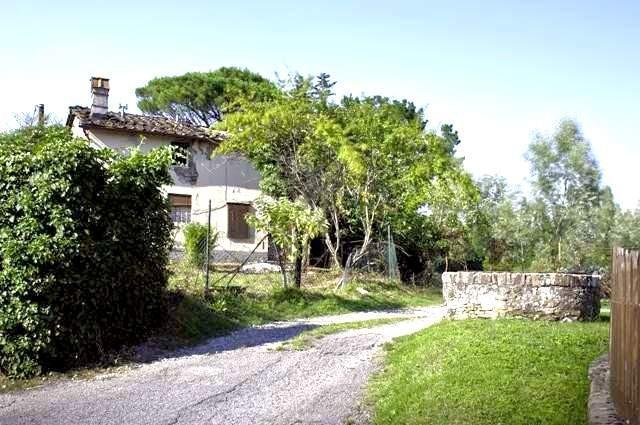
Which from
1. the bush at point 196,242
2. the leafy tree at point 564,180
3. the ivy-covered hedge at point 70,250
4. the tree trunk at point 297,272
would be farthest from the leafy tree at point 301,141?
the leafy tree at point 564,180

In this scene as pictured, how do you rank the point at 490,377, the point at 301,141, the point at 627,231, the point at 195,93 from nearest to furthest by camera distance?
the point at 490,377 < the point at 301,141 < the point at 627,231 < the point at 195,93

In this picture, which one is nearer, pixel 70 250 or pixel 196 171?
pixel 70 250

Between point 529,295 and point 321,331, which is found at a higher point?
point 529,295

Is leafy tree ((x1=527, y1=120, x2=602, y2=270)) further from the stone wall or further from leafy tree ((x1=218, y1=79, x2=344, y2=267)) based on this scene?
the stone wall

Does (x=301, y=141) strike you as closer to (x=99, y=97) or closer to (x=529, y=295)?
(x=99, y=97)

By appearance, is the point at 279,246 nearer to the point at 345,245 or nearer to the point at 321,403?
the point at 345,245

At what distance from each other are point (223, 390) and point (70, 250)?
3090 millimetres

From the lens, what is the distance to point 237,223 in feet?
99.5

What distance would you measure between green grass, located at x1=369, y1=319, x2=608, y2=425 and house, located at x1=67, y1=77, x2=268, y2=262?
720 inches

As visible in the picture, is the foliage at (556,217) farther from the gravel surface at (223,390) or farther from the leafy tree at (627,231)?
the gravel surface at (223,390)

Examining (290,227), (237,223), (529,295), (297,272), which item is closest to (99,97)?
(237,223)

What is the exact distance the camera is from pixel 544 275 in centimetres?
1284

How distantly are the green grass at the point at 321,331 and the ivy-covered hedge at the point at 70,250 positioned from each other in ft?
8.56

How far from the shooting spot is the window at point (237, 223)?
30094mm
